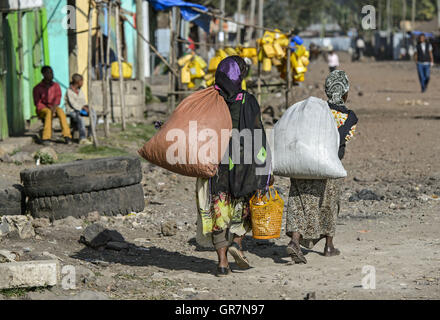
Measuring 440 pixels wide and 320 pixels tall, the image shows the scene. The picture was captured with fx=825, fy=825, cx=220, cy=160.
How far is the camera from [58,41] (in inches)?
656

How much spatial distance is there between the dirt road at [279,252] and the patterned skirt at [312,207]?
0.87 ft

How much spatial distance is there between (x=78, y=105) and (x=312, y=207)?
23.4ft

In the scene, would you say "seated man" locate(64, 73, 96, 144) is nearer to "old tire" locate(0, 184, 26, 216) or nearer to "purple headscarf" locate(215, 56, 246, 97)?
"old tire" locate(0, 184, 26, 216)

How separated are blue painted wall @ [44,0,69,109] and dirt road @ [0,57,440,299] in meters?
5.79

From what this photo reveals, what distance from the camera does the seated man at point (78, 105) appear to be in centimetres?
1284

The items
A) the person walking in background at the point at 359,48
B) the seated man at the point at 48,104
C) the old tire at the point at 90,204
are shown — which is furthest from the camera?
the person walking in background at the point at 359,48

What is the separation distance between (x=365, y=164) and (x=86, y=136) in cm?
457

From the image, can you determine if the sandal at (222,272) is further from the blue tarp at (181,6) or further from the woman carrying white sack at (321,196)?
the blue tarp at (181,6)

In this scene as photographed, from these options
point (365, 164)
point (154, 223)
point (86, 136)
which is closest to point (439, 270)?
point (154, 223)

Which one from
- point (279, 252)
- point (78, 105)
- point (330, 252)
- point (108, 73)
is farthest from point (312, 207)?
point (108, 73)

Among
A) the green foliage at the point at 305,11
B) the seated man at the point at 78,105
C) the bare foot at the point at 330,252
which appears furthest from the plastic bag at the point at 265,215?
the green foliage at the point at 305,11

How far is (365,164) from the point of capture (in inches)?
470

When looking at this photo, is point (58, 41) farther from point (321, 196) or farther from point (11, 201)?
point (321, 196)

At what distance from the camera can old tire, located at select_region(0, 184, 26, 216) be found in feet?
26.1
